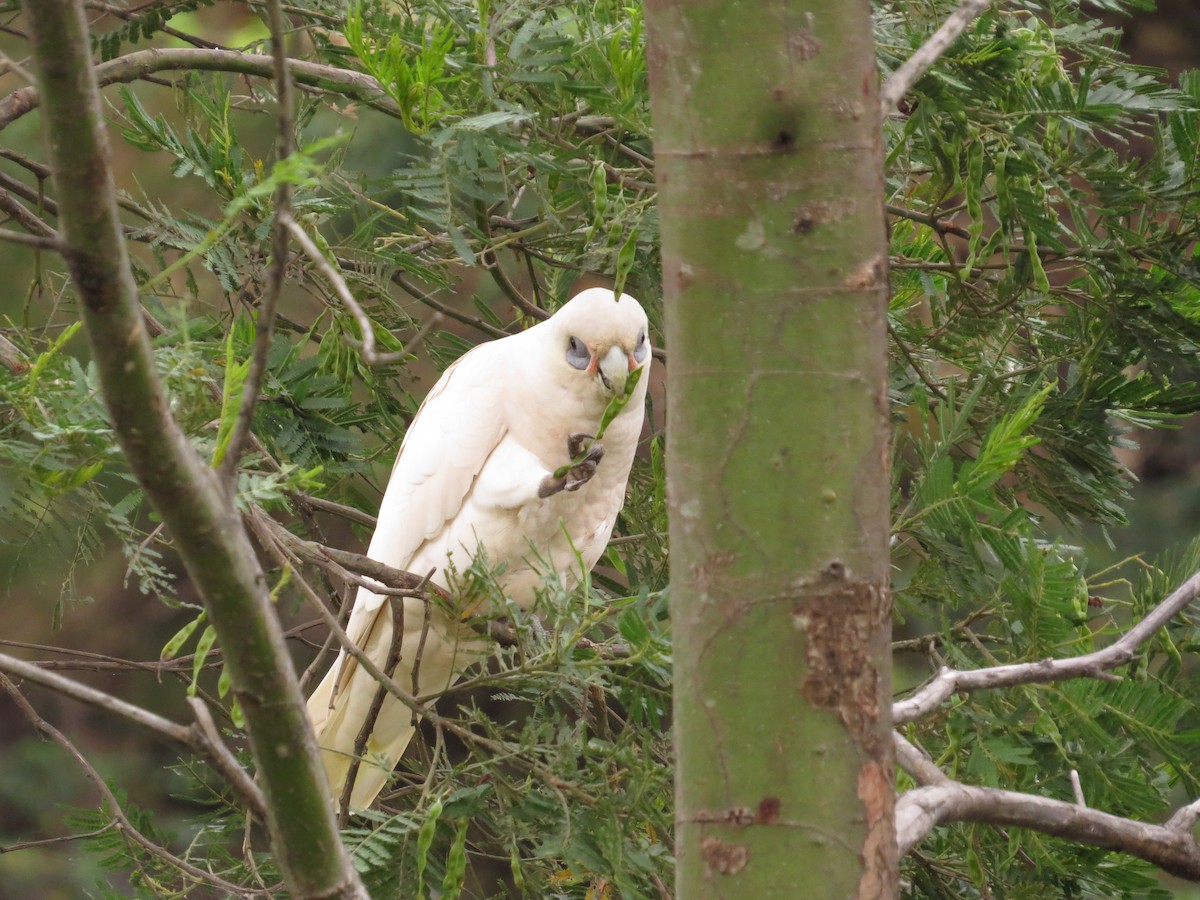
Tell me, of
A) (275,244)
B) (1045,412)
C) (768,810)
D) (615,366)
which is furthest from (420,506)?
(275,244)

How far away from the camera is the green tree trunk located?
73 cm

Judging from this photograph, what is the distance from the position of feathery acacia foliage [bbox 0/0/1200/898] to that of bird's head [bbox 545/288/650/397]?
7 cm

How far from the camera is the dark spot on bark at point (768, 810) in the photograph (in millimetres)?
725

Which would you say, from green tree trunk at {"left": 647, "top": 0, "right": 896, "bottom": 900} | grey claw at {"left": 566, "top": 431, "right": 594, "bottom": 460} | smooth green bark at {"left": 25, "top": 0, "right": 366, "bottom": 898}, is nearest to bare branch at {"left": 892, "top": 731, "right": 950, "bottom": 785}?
green tree trunk at {"left": 647, "top": 0, "right": 896, "bottom": 900}

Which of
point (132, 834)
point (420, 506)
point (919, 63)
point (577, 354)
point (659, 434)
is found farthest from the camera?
point (420, 506)

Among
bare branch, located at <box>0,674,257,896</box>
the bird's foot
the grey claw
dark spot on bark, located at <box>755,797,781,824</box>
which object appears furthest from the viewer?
the grey claw

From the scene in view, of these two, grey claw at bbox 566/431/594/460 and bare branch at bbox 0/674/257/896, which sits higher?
grey claw at bbox 566/431/594/460

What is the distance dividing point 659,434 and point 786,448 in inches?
34.9

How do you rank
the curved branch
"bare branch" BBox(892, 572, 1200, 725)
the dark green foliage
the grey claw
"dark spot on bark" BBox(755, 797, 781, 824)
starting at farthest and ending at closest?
1. the grey claw
2. the curved branch
3. the dark green foliage
4. "bare branch" BBox(892, 572, 1200, 725)
5. "dark spot on bark" BBox(755, 797, 781, 824)

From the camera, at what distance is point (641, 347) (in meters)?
1.74

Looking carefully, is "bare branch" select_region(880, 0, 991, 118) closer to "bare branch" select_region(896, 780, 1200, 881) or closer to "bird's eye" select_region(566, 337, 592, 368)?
"bare branch" select_region(896, 780, 1200, 881)

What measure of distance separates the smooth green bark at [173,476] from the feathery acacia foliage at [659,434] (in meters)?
0.27

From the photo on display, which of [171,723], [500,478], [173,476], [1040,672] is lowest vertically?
[500,478]

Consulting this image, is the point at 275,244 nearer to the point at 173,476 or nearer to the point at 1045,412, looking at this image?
the point at 173,476
